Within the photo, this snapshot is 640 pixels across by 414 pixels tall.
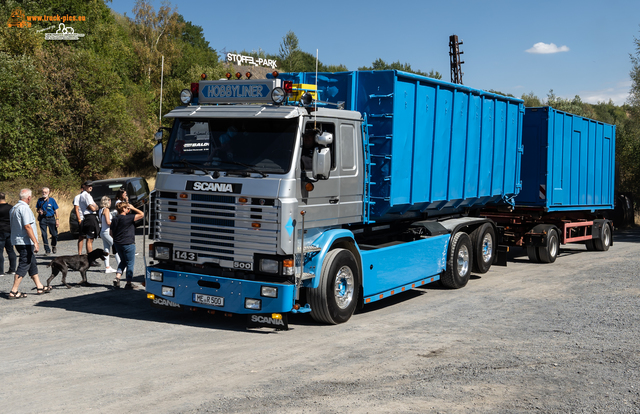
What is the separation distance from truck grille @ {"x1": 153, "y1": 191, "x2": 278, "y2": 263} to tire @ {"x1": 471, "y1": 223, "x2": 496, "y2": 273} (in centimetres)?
651

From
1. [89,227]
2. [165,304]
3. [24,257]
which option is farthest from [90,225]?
[165,304]

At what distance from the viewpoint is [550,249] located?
51.0 feet

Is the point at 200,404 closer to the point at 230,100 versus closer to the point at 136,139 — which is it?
the point at 230,100

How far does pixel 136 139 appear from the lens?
33875 millimetres

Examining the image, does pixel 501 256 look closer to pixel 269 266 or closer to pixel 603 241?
pixel 603 241

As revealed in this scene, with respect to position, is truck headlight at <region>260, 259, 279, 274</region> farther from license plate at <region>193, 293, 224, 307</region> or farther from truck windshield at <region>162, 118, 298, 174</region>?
truck windshield at <region>162, 118, 298, 174</region>

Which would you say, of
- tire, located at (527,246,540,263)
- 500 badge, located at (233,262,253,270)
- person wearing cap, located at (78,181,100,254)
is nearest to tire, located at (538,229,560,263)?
tire, located at (527,246,540,263)

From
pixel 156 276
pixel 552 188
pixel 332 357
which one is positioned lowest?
pixel 332 357

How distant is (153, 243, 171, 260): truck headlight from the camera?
27.5ft

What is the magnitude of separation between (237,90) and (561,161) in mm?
10753

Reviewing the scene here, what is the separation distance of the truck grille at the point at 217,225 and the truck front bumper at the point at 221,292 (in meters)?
0.32

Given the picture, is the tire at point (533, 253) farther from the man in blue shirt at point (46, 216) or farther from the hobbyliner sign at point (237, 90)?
the man in blue shirt at point (46, 216)

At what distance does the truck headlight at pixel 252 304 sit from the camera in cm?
779

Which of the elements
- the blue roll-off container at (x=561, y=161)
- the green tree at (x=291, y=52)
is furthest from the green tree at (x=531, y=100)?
the blue roll-off container at (x=561, y=161)
